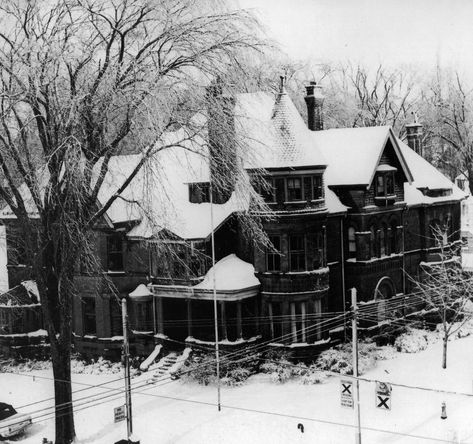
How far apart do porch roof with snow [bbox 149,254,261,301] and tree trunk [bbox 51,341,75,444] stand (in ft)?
28.6

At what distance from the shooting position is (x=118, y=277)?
33.0 meters

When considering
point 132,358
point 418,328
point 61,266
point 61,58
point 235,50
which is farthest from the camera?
point 418,328

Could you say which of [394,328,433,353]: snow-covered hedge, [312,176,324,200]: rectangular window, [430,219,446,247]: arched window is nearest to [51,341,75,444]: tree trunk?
[312,176,324,200]: rectangular window

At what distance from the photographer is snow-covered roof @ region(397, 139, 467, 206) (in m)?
37.7

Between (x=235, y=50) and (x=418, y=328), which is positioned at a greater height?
(x=235, y=50)

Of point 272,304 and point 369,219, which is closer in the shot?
point 272,304

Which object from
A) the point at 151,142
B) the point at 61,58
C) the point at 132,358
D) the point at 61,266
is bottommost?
the point at 132,358

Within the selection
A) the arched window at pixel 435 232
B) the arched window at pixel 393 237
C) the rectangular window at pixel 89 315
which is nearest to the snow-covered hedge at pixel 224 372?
the rectangular window at pixel 89 315

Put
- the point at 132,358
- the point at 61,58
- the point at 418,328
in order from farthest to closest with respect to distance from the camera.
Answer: the point at 418,328 < the point at 132,358 < the point at 61,58

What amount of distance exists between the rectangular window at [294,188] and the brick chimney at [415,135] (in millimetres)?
16227

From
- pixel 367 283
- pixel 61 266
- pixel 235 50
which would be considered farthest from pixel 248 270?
pixel 235 50

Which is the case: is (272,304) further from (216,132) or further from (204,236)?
(216,132)

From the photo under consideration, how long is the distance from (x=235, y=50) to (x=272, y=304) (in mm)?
14242

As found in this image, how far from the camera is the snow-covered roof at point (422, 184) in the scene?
37656mm
